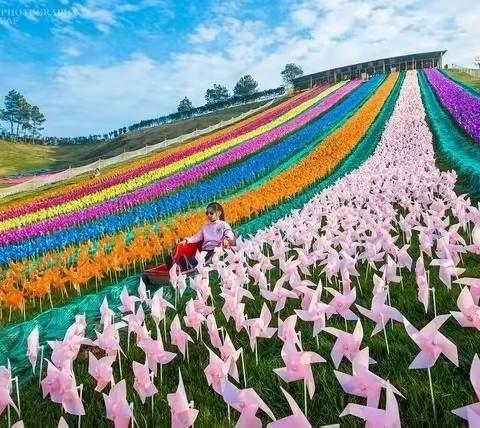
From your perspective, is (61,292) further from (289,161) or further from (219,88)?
(219,88)

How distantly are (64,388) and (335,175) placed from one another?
1352 centimetres

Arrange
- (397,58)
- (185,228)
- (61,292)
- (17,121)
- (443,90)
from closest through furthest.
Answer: (61,292) < (185,228) < (443,90) < (397,58) < (17,121)

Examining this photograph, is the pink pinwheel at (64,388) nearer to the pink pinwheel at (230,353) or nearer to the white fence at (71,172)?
the pink pinwheel at (230,353)

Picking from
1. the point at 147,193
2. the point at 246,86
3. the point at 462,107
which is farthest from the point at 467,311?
the point at 246,86

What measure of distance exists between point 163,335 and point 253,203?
24.7 ft

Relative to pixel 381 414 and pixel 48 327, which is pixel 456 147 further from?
pixel 381 414

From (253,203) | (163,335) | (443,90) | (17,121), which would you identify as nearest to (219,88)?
(17,121)

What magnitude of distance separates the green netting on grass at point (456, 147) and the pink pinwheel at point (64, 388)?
8.21 m

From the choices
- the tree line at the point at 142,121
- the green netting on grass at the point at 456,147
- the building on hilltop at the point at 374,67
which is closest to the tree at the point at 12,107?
the tree line at the point at 142,121

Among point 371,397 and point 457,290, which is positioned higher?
point 371,397

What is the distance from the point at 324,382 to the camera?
2.93 m

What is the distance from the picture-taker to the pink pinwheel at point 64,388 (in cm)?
257

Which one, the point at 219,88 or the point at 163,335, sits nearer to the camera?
the point at 163,335

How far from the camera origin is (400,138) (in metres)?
18.8
